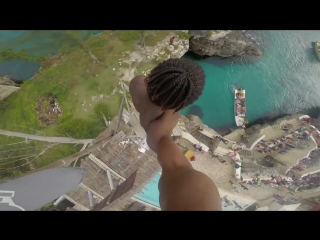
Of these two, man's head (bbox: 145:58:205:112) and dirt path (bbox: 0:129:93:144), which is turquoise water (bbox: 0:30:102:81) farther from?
man's head (bbox: 145:58:205:112)

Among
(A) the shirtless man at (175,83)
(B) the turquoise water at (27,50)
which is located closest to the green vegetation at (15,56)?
(B) the turquoise water at (27,50)

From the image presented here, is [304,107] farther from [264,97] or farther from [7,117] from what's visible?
[7,117]

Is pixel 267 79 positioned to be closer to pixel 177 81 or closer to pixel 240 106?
pixel 240 106

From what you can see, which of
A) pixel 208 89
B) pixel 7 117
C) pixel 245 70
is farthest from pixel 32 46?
pixel 245 70

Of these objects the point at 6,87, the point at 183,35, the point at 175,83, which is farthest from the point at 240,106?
the point at 175,83

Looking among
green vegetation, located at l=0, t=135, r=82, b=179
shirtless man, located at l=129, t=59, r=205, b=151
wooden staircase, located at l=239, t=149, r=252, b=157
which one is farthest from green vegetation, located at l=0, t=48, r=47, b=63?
wooden staircase, located at l=239, t=149, r=252, b=157

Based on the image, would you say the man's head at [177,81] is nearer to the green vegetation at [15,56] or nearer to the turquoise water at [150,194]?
the turquoise water at [150,194]

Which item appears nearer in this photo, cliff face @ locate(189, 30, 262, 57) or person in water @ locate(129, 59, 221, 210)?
person in water @ locate(129, 59, 221, 210)
